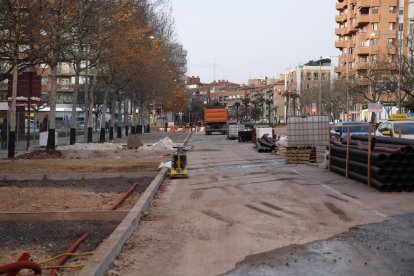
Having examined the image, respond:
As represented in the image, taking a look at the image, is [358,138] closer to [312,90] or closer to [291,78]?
[312,90]

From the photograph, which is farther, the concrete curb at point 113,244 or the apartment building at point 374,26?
the apartment building at point 374,26

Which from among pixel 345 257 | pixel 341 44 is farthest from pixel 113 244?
pixel 341 44

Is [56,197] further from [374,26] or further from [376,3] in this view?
[376,3]

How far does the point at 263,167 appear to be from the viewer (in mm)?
21000

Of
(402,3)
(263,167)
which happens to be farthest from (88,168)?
(402,3)

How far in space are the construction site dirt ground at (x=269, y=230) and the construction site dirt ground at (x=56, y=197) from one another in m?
0.85

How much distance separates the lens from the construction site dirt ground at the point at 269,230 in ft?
22.1

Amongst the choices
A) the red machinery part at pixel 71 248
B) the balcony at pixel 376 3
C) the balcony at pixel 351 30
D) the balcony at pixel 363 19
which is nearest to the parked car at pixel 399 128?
the red machinery part at pixel 71 248

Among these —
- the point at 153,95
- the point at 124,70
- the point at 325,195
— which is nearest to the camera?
the point at 325,195

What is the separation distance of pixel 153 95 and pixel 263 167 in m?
42.3

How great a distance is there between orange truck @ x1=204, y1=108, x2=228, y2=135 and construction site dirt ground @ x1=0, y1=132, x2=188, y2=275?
48.8m

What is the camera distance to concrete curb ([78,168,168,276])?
6016 millimetres

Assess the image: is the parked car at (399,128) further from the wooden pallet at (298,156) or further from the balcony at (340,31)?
the balcony at (340,31)

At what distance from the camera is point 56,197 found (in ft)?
40.2
